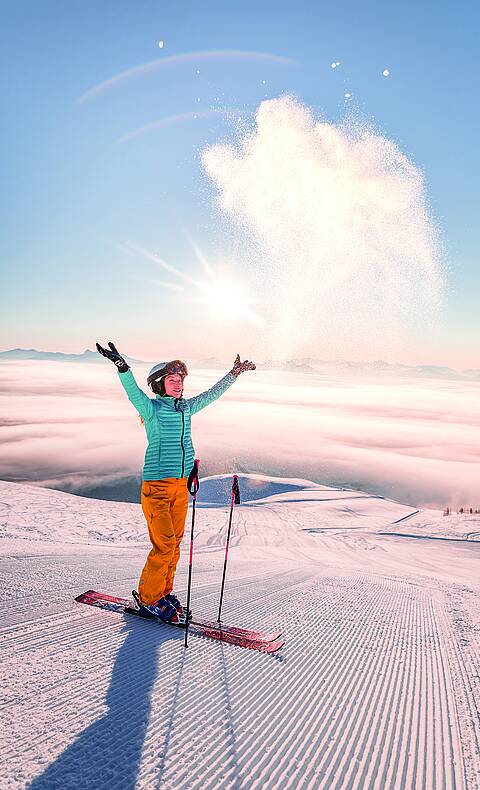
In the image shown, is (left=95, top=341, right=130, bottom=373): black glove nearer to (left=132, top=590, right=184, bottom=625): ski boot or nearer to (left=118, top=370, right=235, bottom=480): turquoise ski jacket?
(left=118, top=370, right=235, bottom=480): turquoise ski jacket

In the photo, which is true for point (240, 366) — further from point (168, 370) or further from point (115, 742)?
point (115, 742)

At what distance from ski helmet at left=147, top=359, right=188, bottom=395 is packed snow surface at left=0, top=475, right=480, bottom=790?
1.88 meters

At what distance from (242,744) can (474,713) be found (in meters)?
1.40

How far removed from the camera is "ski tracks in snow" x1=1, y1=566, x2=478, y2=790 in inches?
73.6

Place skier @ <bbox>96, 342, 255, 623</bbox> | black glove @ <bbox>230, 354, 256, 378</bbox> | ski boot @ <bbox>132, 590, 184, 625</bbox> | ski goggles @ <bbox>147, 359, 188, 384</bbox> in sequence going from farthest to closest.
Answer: black glove @ <bbox>230, 354, 256, 378</bbox> < ski goggles @ <bbox>147, 359, 188, 384</bbox> < skier @ <bbox>96, 342, 255, 623</bbox> < ski boot @ <bbox>132, 590, 184, 625</bbox>

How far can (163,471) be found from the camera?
3908mm

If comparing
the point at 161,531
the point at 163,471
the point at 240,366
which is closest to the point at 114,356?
the point at 163,471

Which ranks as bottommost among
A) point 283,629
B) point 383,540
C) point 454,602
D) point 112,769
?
point 383,540

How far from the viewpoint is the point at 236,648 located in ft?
10.4

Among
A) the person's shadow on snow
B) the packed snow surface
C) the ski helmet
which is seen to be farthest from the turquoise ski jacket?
the person's shadow on snow

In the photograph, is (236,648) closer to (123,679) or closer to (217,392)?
(123,679)

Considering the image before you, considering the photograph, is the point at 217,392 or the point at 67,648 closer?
the point at 67,648

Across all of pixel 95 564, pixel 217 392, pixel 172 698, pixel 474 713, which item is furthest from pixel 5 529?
pixel 474 713

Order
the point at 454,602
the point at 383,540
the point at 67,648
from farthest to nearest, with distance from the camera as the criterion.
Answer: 1. the point at 383,540
2. the point at 454,602
3. the point at 67,648
